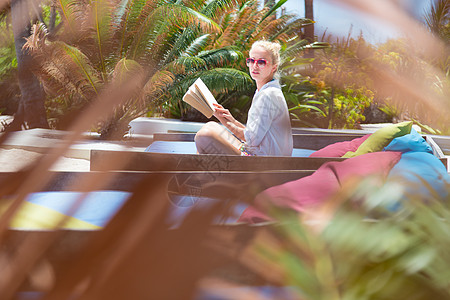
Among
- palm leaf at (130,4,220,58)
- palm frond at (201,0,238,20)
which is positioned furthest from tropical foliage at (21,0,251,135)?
palm frond at (201,0,238,20)

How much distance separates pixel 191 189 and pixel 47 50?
5319 millimetres

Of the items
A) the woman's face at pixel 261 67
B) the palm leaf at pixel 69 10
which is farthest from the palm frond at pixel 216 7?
the woman's face at pixel 261 67

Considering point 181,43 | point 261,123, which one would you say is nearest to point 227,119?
point 261,123

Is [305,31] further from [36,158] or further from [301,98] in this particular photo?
[36,158]

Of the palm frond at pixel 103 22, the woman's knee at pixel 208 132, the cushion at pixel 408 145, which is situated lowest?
the palm frond at pixel 103 22

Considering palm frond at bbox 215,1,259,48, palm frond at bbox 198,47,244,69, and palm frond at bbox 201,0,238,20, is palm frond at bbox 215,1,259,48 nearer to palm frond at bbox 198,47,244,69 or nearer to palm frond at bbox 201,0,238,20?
palm frond at bbox 201,0,238,20

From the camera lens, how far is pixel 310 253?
0.20 meters

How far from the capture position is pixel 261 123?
6.47 feet

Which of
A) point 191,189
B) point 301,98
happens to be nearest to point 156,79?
point 301,98

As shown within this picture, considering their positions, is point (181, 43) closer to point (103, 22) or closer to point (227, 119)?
point (103, 22)

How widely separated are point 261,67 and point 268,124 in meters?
0.30

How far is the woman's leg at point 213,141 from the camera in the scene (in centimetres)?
198

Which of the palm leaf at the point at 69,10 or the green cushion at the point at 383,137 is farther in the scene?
the palm leaf at the point at 69,10

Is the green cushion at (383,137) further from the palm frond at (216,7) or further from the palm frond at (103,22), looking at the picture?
the palm frond at (216,7)
